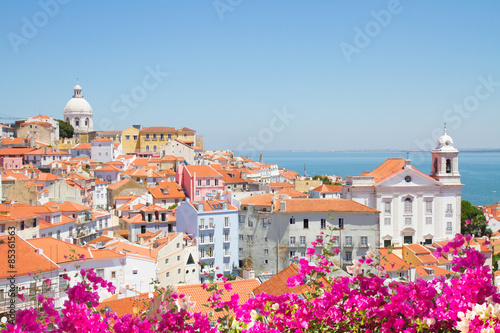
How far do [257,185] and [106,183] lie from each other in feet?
49.4

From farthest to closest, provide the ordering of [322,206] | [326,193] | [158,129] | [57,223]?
[158,129], [326,193], [322,206], [57,223]

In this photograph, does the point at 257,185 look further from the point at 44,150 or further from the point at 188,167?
the point at 44,150

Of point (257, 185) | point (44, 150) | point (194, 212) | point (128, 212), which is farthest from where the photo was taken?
point (44, 150)

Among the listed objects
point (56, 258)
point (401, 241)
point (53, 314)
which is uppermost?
point (53, 314)

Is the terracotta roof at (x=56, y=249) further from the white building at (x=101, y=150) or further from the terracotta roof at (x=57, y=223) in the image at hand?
the white building at (x=101, y=150)

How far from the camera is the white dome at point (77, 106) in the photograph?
8294cm

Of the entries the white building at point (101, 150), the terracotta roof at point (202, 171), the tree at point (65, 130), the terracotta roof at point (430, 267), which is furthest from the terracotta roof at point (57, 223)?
the tree at point (65, 130)

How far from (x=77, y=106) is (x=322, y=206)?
6240 cm

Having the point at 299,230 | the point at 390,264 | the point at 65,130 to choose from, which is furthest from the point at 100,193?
the point at 390,264

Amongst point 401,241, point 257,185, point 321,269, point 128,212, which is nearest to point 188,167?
point 257,185

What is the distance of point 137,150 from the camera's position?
72.8 m

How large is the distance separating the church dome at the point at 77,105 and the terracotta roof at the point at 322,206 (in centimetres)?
6016

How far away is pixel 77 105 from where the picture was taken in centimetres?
8331

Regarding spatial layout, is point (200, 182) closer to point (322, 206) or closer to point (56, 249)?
point (322, 206)
